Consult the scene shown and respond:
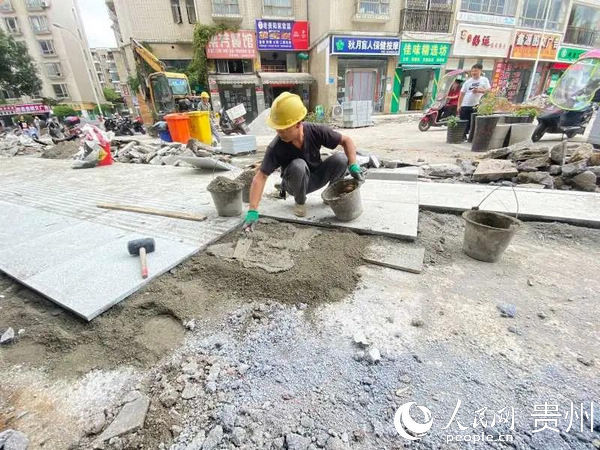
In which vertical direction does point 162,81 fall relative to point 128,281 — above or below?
above

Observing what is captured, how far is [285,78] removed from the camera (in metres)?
16.5

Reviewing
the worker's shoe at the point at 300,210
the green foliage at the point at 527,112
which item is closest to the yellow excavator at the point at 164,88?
the worker's shoe at the point at 300,210

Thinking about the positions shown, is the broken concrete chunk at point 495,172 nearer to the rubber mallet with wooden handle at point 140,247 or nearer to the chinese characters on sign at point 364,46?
the rubber mallet with wooden handle at point 140,247

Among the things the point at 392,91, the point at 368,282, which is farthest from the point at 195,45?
the point at 368,282

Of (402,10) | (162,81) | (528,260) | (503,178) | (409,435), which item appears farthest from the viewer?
(402,10)

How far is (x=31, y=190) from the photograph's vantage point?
448 cm

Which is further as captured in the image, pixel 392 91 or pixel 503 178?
pixel 392 91

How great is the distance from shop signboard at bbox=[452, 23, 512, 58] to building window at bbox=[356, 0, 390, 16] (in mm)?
4230

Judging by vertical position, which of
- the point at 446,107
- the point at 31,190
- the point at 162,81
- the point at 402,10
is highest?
the point at 402,10

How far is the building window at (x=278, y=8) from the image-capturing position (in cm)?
Answer: 1596

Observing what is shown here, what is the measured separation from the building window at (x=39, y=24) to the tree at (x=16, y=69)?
6.23 m

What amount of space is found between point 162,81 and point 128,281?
40.4 ft

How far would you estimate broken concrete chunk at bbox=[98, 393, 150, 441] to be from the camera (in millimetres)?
1101

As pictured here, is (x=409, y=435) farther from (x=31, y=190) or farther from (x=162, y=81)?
(x=162, y=81)
